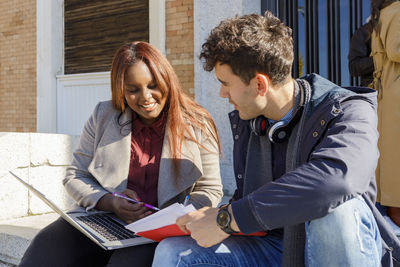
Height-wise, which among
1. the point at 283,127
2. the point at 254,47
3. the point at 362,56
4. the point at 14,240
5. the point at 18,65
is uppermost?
the point at 18,65

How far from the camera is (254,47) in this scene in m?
1.77

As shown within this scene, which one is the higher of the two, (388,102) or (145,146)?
(388,102)

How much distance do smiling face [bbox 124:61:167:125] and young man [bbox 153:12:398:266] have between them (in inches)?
19.2

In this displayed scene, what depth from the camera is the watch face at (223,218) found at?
1541 millimetres

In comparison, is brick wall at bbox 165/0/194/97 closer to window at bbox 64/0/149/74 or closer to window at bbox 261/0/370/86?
window at bbox 64/0/149/74

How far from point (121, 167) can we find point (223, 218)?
96 cm

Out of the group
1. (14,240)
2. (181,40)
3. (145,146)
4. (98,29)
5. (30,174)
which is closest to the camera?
(145,146)

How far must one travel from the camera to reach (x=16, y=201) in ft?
13.7

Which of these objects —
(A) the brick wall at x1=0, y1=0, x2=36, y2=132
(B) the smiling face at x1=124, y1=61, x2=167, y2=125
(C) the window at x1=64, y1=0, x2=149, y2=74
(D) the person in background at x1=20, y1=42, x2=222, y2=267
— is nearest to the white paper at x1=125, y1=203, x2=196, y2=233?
(D) the person in background at x1=20, y1=42, x2=222, y2=267

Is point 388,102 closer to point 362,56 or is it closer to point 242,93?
point 362,56

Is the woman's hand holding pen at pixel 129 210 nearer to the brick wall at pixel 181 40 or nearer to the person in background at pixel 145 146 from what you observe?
the person in background at pixel 145 146

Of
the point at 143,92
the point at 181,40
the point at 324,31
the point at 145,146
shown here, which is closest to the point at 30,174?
the point at 145,146

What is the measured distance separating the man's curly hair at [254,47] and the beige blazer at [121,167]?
27.2 inches

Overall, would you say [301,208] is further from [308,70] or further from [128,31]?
[128,31]
